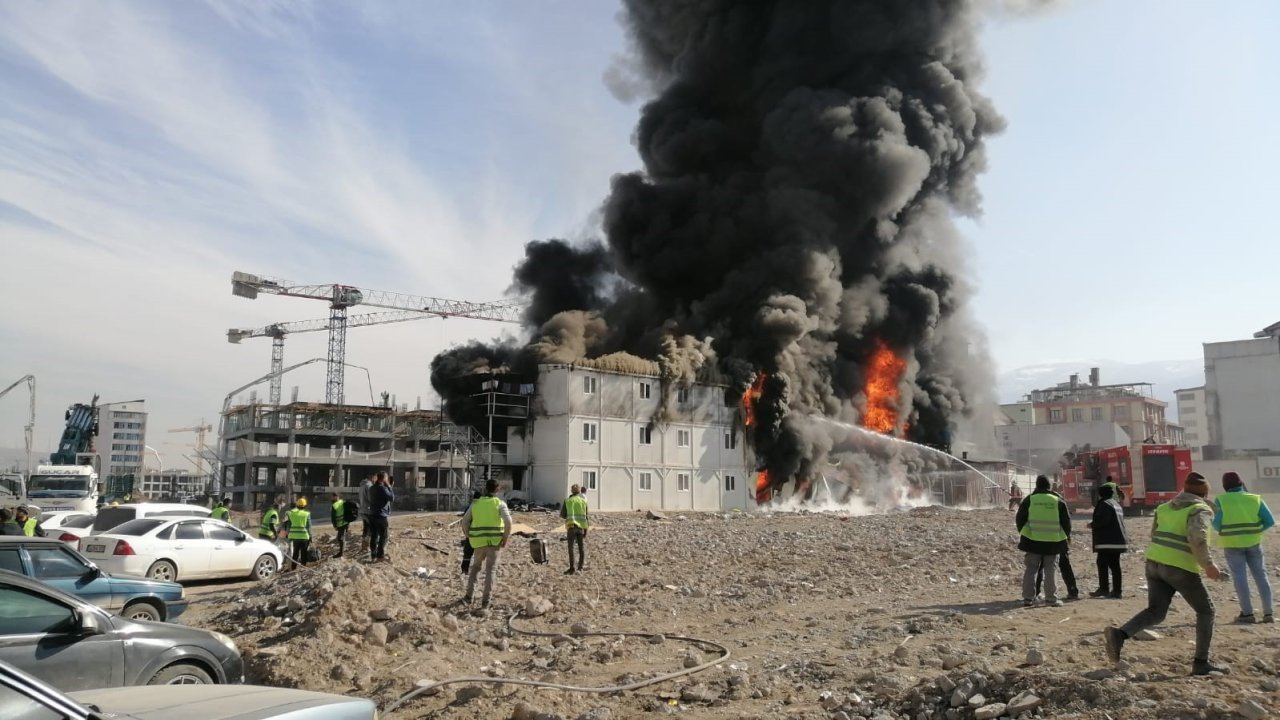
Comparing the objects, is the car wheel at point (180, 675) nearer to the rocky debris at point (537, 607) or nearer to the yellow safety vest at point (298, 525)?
the rocky debris at point (537, 607)

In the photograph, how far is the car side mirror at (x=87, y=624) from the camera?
6.48 meters

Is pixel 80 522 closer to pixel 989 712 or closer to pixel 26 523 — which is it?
pixel 26 523

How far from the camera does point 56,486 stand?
1443 inches

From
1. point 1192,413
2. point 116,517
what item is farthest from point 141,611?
point 1192,413

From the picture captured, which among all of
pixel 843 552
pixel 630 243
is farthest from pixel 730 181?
pixel 843 552

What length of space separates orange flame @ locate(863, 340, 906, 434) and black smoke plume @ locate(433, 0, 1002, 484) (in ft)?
2.32

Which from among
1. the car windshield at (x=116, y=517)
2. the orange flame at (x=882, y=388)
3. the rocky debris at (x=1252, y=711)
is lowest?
the rocky debris at (x=1252, y=711)

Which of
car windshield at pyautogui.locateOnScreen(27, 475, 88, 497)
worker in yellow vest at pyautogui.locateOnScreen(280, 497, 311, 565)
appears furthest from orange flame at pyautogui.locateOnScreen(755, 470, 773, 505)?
worker in yellow vest at pyautogui.locateOnScreen(280, 497, 311, 565)

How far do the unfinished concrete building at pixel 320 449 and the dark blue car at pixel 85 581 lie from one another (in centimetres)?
4839

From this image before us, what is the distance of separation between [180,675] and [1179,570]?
8645 millimetres

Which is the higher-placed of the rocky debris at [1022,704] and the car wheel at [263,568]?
the rocky debris at [1022,704]

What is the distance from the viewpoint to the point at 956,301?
61094 mm

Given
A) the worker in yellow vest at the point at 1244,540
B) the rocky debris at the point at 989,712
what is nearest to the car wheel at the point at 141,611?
the rocky debris at the point at 989,712

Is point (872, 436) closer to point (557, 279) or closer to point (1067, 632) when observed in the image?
point (557, 279)
